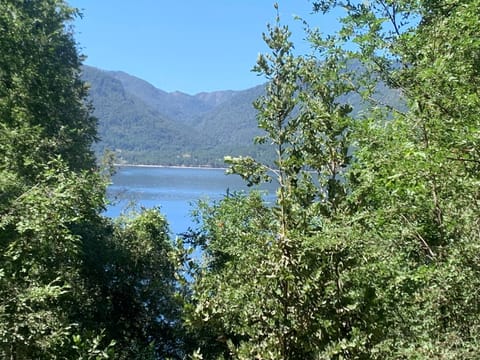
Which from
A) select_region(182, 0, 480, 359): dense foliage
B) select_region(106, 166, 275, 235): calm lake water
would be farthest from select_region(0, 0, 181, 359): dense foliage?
select_region(182, 0, 480, 359): dense foliage

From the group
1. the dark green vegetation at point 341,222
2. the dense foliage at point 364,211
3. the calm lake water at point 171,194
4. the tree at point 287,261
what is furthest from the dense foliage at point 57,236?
the dense foliage at point 364,211

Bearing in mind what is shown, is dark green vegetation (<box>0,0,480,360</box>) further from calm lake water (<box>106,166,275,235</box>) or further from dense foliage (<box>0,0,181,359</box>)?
calm lake water (<box>106,166,275,235</box>)

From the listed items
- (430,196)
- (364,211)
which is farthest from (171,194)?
(364,211)

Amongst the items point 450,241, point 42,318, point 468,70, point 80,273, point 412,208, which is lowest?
point 80,273

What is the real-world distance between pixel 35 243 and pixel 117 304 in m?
6.85

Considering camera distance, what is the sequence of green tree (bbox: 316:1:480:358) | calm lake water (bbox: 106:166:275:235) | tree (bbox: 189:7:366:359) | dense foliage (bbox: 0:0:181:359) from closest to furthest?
tree (bbox: 189:7:366:359), green tree (bbox: 316:1:480:358), dense foliage (bbox: 0:0:181:359), calm lake water (bbox: 106:166:275:235)

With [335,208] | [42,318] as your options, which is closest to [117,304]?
[42,318]

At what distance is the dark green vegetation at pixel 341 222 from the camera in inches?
104

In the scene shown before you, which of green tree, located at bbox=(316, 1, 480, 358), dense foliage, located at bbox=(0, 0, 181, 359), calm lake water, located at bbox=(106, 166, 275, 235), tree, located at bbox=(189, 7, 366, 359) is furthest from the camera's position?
calm lake water, located at bbox=(106, 166, 275, 235)

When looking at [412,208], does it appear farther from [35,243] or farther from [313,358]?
[35,243]

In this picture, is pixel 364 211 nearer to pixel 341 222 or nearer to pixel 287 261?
pixel 341 222

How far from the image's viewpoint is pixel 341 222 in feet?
10.8

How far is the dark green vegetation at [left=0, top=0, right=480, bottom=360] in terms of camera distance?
2.65m

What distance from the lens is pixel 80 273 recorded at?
1141 centimetres
